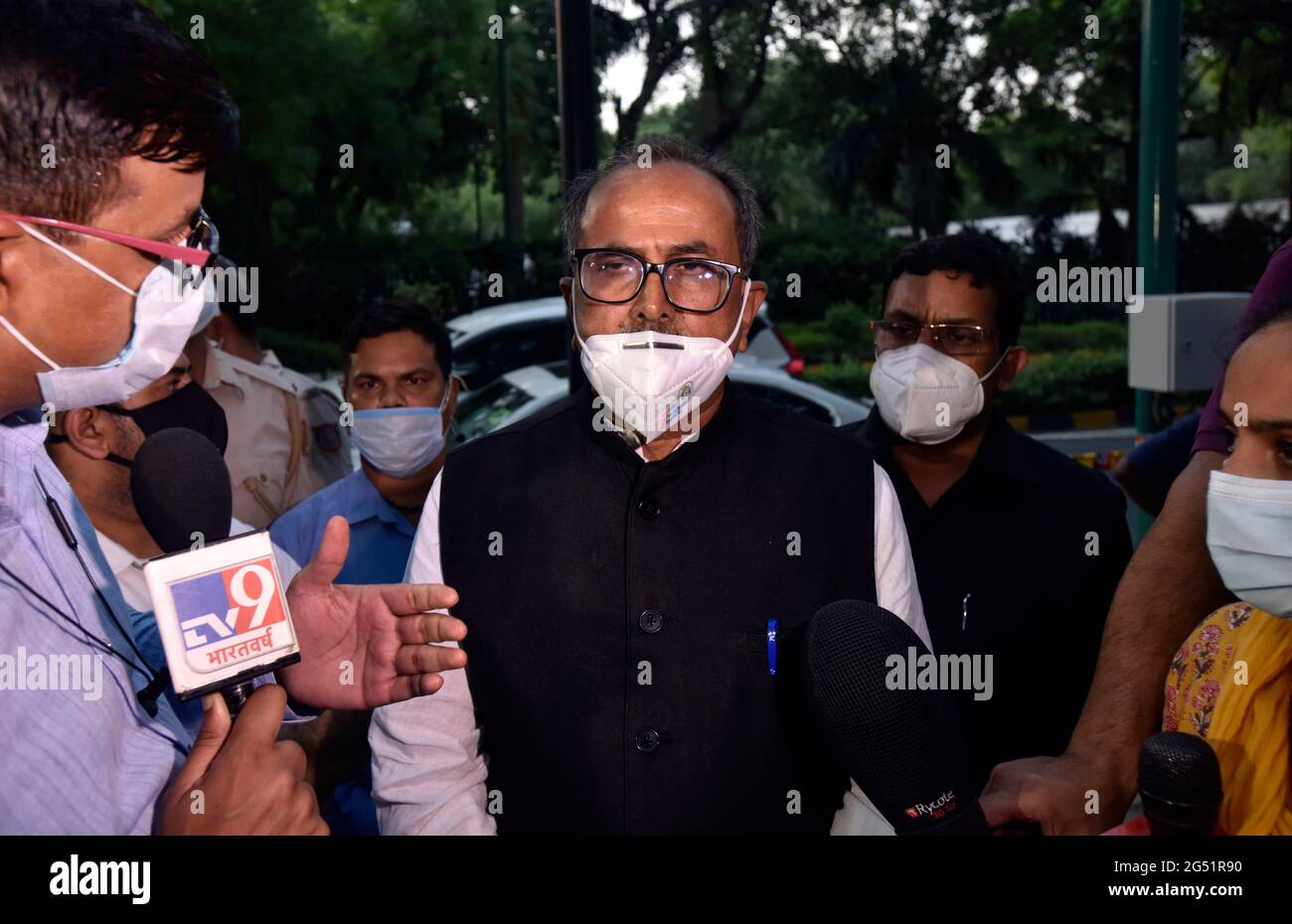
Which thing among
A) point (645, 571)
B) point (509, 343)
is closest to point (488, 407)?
point (509, 343)

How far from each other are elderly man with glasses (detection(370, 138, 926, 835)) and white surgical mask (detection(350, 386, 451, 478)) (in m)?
1.51

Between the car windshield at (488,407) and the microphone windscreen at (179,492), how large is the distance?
5.27m

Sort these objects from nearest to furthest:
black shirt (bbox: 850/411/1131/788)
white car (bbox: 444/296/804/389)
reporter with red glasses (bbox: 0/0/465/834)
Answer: reporter with red glasses (bbox: 0/0/465/834)
black shirt (bbox: 850/411/1131/788)
white car (bbox: 444/296/804/389)

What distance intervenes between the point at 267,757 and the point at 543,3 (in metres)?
25.1

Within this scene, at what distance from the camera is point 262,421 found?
4469 millimetres

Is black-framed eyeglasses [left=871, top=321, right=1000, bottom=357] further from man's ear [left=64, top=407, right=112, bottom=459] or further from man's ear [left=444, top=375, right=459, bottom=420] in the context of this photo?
man's ear [left=64, top=407, right=112, bottom=459]

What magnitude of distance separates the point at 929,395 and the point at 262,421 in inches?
97.3

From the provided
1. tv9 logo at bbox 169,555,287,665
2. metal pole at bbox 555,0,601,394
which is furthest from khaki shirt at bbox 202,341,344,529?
tv9 logo at bbox 169,555,287,665

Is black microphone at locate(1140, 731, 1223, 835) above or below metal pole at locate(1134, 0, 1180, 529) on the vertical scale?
below

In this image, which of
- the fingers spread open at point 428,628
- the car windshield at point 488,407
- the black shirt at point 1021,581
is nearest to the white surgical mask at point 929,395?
the black shirt at point 1021,581

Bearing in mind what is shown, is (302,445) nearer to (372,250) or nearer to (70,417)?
(70,417)

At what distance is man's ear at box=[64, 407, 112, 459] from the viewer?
2932 millimetres

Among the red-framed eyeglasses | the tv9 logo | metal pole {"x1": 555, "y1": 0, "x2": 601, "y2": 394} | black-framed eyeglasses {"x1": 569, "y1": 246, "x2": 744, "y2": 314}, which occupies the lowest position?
the tv9 logo
